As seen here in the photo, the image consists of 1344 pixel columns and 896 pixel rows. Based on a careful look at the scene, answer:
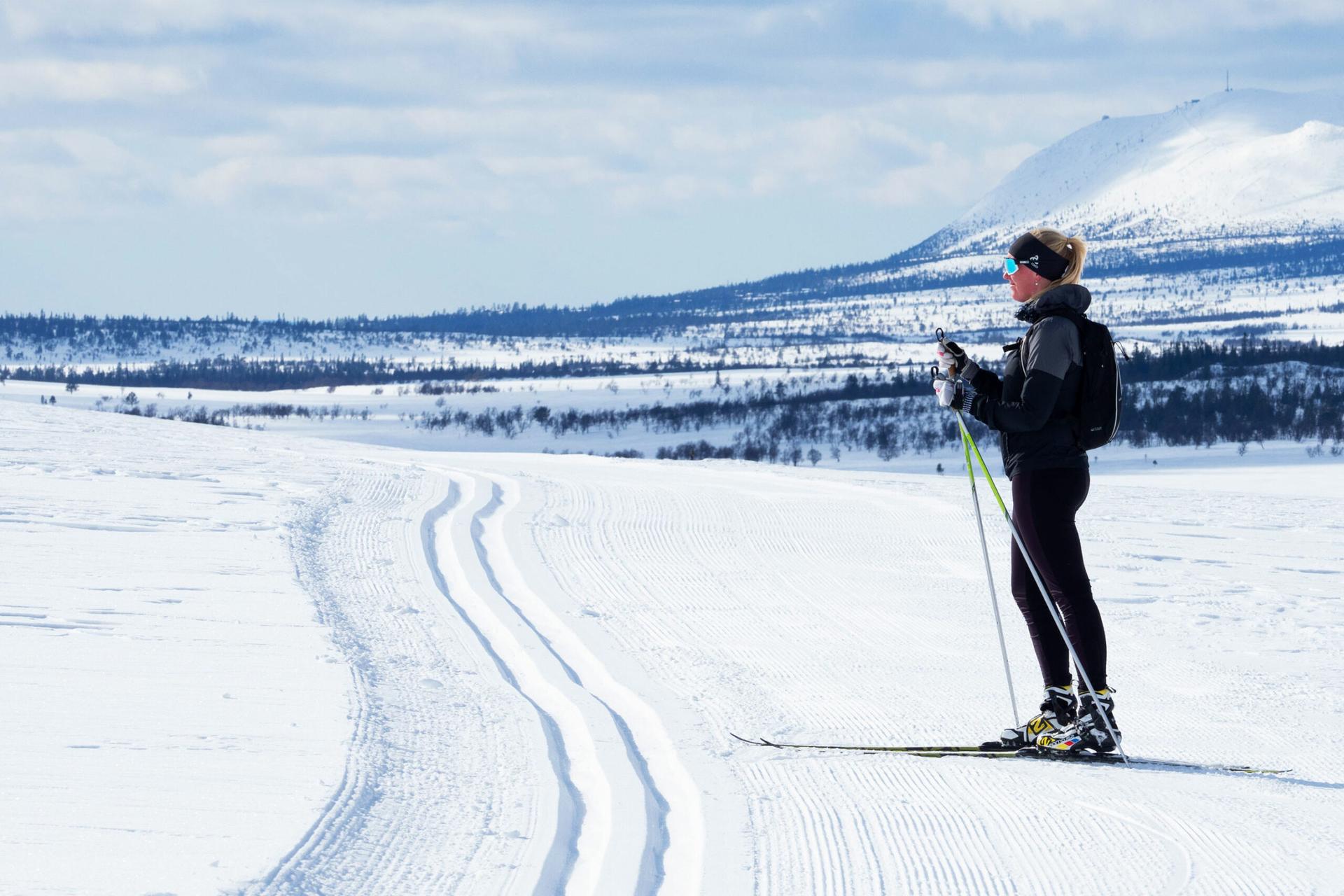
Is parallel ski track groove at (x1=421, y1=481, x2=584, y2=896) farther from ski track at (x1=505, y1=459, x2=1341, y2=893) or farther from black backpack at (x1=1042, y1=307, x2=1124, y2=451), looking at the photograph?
black backpack at (x1=1042, y1=307, x2=1124, y2=451)

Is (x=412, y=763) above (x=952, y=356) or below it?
below

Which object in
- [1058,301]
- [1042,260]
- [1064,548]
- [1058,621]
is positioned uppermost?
[1042,260]

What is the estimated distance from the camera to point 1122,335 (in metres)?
174

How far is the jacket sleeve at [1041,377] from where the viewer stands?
418 centimetres

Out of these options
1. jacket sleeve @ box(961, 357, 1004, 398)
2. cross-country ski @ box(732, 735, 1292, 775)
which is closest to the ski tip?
cross-country ski @ box(732, 735, 1292, 775)

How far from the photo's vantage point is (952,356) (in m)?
4.45

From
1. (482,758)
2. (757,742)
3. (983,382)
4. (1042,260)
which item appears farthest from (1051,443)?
(482,758)

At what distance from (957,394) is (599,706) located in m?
1.73

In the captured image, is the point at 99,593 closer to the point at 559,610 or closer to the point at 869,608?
the point at 559,610

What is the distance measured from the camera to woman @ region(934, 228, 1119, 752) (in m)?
4.22

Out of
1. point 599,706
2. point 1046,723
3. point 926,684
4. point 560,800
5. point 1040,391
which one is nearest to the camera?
point 560,800

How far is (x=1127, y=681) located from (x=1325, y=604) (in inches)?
110

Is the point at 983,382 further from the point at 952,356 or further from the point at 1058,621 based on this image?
the point at 1058,621

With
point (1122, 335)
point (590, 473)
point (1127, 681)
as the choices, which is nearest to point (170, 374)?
point (1122, 335)
